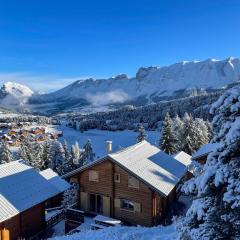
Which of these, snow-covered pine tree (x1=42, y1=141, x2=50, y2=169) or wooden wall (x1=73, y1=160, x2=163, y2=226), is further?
snow-covered pine tree (x1=42, y1=141, x2=50, y2=169)

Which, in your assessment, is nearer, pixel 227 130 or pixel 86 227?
pixel 227 130

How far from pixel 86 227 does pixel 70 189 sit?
10.3m

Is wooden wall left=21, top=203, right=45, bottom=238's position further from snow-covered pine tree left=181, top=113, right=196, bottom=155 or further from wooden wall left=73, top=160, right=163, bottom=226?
snow-covered pine tree left=181, top=113, right=196, bottom=155

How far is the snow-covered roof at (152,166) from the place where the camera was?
2861cm

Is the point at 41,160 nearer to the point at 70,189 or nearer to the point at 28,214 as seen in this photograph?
the point at 70,189

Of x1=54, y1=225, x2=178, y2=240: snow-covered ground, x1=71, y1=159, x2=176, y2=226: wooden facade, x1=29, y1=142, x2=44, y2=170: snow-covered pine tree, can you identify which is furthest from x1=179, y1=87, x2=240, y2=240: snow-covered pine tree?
x1=29, y1=142, x2=44, y2=170: snow-covered pine tree

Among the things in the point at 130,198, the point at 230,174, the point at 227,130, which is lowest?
the point at 130,198

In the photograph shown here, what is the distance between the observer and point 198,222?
10531 millimetres

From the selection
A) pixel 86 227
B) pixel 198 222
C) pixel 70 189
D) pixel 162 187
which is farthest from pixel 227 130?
pixel 70 189

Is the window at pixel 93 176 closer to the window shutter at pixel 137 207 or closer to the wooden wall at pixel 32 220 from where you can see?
the window shutter at pixel 137 207

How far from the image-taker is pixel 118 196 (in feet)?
98.1

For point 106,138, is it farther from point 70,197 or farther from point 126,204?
point 126,204

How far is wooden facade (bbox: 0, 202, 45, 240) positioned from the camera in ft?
83.8

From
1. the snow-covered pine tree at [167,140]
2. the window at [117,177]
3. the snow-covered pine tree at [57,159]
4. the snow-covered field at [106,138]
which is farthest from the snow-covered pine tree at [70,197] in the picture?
the snow-covered field at [106,138]
